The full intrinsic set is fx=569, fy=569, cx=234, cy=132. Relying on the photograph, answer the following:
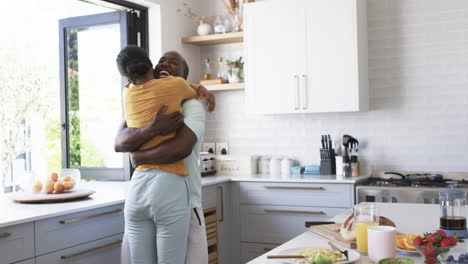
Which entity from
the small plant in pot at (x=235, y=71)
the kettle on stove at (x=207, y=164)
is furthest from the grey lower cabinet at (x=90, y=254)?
the small plant in pot at (x=235, y=71)

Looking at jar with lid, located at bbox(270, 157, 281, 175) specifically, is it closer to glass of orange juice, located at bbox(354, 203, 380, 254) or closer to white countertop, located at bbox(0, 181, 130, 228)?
white countertop, located at bbox(0, 181, 130, 228)

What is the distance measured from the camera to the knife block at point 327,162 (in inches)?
189

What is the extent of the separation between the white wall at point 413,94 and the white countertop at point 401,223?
72.2 inches

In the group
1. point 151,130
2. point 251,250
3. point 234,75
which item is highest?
point 234,75

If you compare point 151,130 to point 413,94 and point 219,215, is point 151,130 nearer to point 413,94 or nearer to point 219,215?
point 219,215

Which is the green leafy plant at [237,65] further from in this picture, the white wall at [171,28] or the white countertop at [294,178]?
the white countertop at [294,178]

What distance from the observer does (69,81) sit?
489 centimetres

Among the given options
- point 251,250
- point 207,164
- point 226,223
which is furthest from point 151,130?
point 207,164

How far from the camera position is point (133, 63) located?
2562 millimetres

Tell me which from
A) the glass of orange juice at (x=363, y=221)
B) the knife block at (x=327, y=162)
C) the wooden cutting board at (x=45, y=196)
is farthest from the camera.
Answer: the knife block at (x=327, y=162)

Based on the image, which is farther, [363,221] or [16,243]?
[16,243]

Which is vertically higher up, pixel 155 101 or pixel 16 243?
pixel 155 101

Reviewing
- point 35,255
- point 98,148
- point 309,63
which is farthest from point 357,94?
point 35,255

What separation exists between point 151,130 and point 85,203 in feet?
3.16
